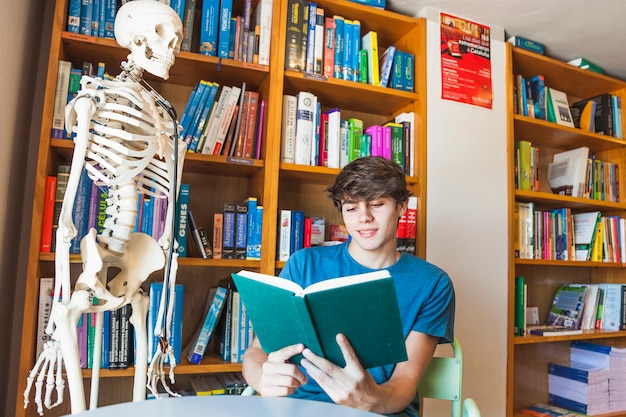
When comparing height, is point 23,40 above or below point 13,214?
above

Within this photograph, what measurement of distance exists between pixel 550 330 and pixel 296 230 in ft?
4.74

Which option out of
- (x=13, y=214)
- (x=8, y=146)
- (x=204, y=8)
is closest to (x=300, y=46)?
(x=204, y=8)

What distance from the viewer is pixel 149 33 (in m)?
1.20

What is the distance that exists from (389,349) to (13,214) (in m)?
1.38

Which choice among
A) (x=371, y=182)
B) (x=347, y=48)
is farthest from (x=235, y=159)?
(x=347, y=48)

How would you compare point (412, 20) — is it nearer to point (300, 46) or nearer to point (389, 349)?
point (300, 46)

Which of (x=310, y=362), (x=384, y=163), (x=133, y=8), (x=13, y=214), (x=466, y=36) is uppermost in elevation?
(x=466, y=36)

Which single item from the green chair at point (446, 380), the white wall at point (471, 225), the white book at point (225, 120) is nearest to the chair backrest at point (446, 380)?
the green chair at point (446, 380)

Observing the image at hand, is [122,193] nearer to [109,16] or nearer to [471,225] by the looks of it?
[109,16]

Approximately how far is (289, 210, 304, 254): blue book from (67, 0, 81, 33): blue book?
101 centimetres

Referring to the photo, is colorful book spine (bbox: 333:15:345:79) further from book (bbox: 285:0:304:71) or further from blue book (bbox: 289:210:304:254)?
blue book (bbox: 289:210:304:254)

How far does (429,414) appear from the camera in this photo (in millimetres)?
1936

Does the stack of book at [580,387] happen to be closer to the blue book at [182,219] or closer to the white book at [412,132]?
the white book at [412,132]

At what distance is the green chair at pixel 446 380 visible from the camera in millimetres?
1321
